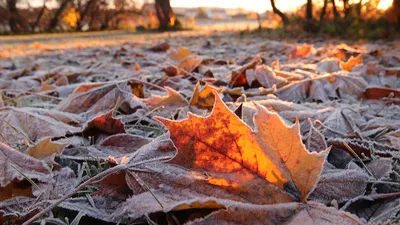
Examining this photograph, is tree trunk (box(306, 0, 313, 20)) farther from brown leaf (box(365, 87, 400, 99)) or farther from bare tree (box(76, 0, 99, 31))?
bare tree (box(76, 0, 99, 31))

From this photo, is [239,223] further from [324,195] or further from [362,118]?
[362,118]

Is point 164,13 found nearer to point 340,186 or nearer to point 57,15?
point 57,15

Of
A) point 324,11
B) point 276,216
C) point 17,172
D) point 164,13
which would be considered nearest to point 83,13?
point 164,13

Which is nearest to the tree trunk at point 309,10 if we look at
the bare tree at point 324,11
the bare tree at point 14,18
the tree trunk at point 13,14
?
the bare tree at point 324,11

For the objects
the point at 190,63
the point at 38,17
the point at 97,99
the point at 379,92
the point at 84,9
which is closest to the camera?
the point at 97,99

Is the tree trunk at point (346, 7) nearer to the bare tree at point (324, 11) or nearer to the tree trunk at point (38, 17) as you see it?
the bare tree at point (324, 11)

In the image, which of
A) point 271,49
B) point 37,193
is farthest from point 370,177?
point 271,49
